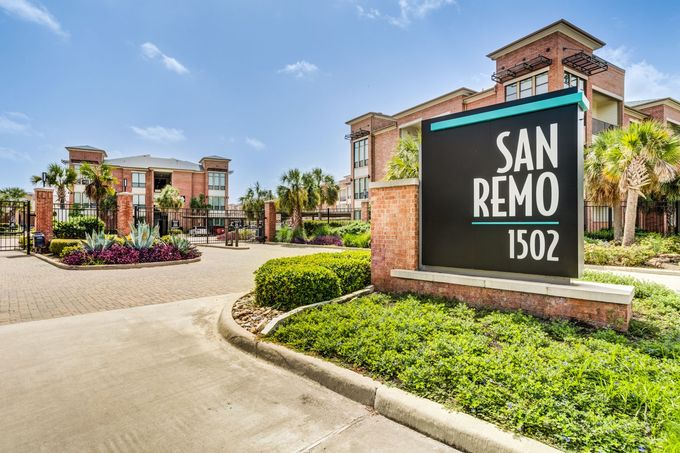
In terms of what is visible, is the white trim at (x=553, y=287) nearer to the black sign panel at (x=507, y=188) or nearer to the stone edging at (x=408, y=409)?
the black sign panel at (x=507, y=188)

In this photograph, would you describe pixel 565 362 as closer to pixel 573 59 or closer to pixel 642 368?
pixel 642 368

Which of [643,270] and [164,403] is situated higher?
[643,270]

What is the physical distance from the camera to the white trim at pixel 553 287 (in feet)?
14.9

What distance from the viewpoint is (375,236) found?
22.6 feet

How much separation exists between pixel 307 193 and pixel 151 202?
33.7 m

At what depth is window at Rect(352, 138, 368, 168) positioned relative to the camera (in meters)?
39.1

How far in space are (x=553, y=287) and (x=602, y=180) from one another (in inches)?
616

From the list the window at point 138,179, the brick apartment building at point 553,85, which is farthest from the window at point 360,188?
the window at point 138,179

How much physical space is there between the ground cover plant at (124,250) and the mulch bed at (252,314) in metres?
8.39

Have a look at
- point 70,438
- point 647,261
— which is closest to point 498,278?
point 70,438

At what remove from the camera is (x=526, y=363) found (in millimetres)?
3385

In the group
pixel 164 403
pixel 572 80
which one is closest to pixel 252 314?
pixel 164 403

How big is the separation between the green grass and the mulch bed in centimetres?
58

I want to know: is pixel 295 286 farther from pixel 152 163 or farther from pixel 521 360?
pixel 152 163
